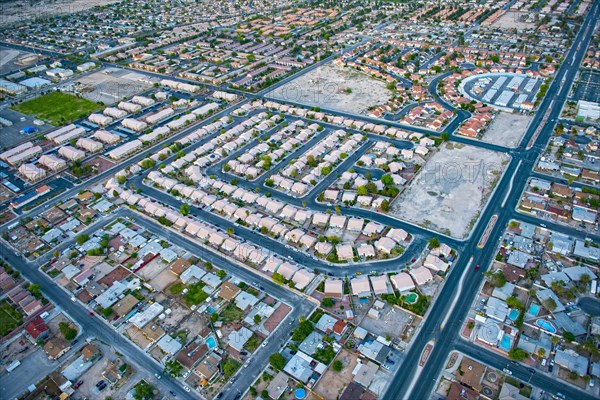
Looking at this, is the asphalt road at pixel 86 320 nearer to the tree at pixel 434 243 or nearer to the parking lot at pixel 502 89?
the tree at pixel 434 243

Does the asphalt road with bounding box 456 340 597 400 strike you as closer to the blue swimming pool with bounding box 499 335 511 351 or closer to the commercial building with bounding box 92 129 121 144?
the blue swimming pool with bounding box 499 335 511 351

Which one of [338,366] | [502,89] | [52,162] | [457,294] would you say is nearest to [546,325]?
[457,294]

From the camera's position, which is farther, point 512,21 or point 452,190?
point 512,21

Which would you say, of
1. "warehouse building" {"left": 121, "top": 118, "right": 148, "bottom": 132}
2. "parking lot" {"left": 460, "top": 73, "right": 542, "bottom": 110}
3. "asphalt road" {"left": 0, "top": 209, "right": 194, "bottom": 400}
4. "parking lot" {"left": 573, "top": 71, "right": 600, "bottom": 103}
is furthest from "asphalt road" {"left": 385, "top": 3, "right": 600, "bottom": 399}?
"warehouse building" {"left": 121, "top": 118, "right": 148, "bottom": 132}

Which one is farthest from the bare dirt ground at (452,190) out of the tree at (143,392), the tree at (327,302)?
the tree at (143,392)

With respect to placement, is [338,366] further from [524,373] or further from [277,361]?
[524,373]


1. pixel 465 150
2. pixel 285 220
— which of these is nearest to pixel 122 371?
pixel 285 220

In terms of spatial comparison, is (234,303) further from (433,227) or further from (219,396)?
(433,227)
